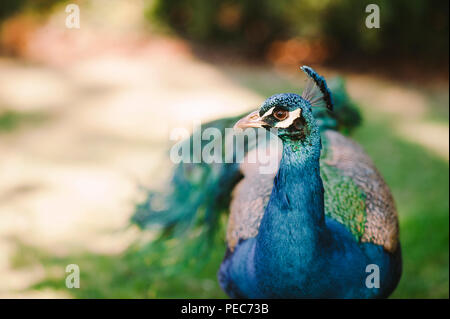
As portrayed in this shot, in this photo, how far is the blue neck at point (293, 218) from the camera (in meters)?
1.56

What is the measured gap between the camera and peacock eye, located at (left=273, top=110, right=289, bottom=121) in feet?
5.01

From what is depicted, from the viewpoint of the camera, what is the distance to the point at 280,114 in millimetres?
1533

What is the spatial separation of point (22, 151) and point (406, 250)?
122 inches

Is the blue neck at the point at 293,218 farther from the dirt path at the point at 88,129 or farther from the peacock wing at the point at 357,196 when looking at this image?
the dirt path at the point at 88,129

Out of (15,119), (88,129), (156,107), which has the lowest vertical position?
(88,129)

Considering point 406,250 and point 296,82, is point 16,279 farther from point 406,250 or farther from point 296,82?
point 296,82

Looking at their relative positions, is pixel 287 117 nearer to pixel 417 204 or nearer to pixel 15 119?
pixel 417 204

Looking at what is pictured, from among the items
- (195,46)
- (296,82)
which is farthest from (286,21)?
(195,46)

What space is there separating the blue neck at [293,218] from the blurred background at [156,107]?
3.06 feet

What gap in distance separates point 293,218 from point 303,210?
0.04 meters

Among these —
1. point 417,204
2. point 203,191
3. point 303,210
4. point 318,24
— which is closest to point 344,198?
point 303,210

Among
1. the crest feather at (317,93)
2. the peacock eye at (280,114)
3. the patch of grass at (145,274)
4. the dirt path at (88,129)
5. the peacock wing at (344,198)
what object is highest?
the dirt path at (88,129)

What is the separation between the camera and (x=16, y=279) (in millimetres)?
2666

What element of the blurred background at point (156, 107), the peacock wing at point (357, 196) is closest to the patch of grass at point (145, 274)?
the blurred background at point (156, 107)
